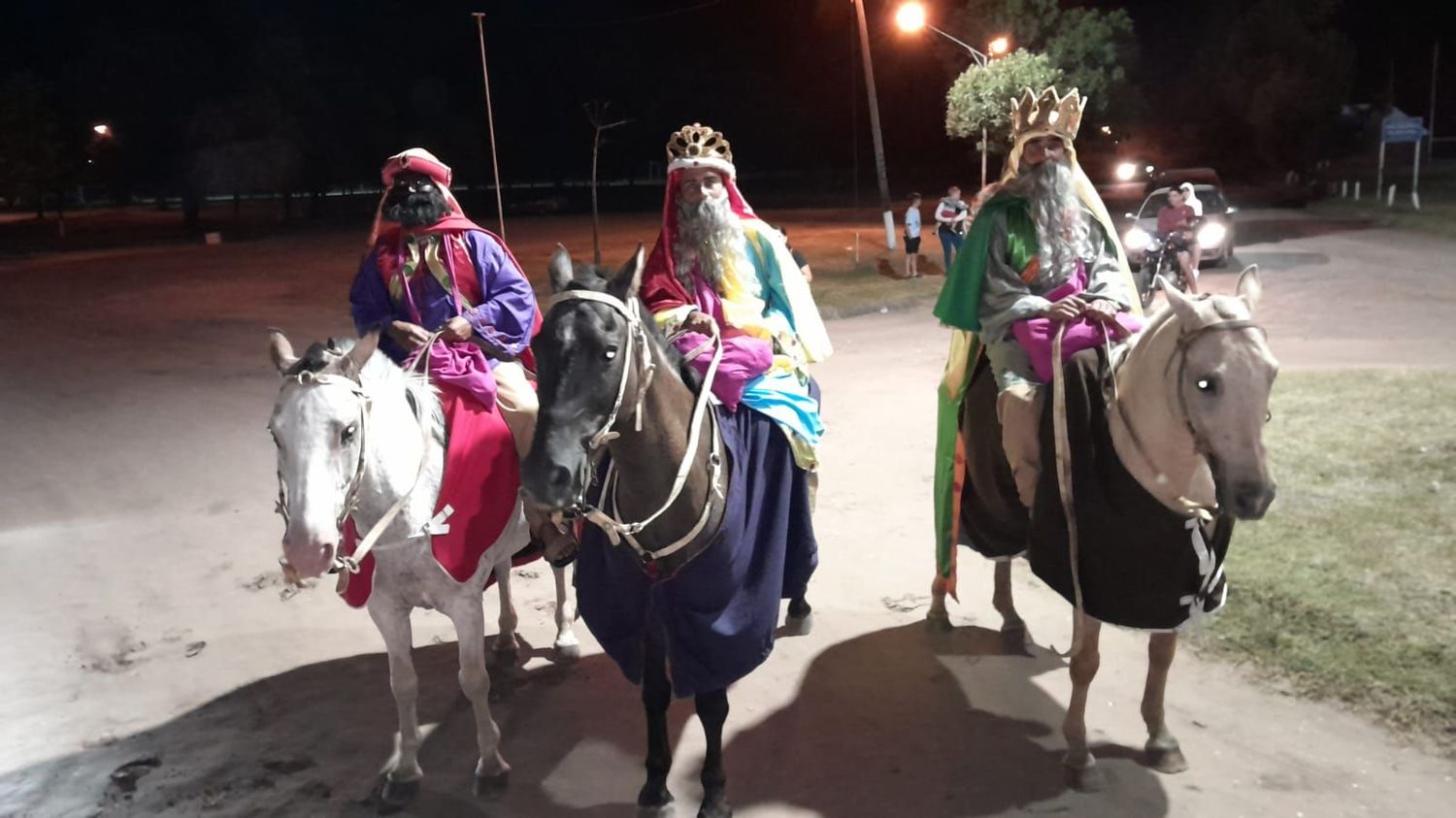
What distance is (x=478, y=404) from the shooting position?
4.52 metres

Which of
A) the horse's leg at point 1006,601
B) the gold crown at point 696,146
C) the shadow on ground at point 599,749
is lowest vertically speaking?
the shadow on ground at point 599,749

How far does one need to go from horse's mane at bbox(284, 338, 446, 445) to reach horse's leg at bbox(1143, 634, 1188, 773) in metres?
3.19

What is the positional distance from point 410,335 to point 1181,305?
10.6 feet

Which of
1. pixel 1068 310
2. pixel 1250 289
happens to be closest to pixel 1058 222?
pixel 1068 310

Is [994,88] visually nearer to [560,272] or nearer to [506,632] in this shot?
[506,632]

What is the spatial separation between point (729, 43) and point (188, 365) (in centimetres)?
5291

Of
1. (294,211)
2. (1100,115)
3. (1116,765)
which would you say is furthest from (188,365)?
(294,211)

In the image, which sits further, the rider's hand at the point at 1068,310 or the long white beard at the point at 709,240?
the long white beard at the point at 709,240

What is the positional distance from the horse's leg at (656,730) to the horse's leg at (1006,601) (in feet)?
7.43

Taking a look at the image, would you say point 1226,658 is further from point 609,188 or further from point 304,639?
point 609,188

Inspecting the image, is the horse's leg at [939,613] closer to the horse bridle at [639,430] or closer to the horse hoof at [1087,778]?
the horse hoof at [1087,778]

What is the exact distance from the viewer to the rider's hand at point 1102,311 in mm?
4352

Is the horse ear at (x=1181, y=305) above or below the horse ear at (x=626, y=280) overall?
below

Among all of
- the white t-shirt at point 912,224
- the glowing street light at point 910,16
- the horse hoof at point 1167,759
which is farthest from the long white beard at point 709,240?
the glowing street light at point 910,16
